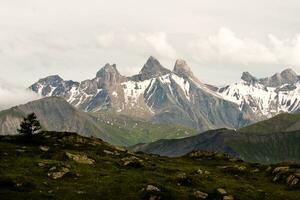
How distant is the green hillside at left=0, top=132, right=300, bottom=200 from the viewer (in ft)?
220

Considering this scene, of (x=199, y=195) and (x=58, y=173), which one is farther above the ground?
(x=58, y=173)

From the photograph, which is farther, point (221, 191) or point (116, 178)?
point (116, 178)

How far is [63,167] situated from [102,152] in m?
26.4

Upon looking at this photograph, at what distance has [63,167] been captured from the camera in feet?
259

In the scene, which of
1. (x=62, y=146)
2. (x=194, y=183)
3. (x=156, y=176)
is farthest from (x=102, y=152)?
(x=194, y=183)

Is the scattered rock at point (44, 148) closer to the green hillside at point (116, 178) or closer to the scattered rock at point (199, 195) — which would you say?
the green hillside at point (116, 178)

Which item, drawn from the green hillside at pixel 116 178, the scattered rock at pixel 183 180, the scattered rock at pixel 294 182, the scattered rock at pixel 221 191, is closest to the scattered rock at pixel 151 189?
the green hillside at pixel 116 178

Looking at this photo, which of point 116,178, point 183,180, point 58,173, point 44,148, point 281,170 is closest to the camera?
point 58,173

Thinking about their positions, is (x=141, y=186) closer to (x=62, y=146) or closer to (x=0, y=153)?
(x=0, y=153)

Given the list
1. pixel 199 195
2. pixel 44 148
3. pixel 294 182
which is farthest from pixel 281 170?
pixel 44 148

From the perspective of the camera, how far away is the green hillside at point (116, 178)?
67188 mm

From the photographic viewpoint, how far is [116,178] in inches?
3024

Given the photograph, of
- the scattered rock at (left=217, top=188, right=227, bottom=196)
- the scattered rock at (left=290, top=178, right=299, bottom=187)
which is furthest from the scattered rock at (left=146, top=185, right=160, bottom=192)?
the scattered rock at (left=290, top=178, right=299, bottom=187)

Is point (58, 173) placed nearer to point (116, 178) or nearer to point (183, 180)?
point (116, 178)
